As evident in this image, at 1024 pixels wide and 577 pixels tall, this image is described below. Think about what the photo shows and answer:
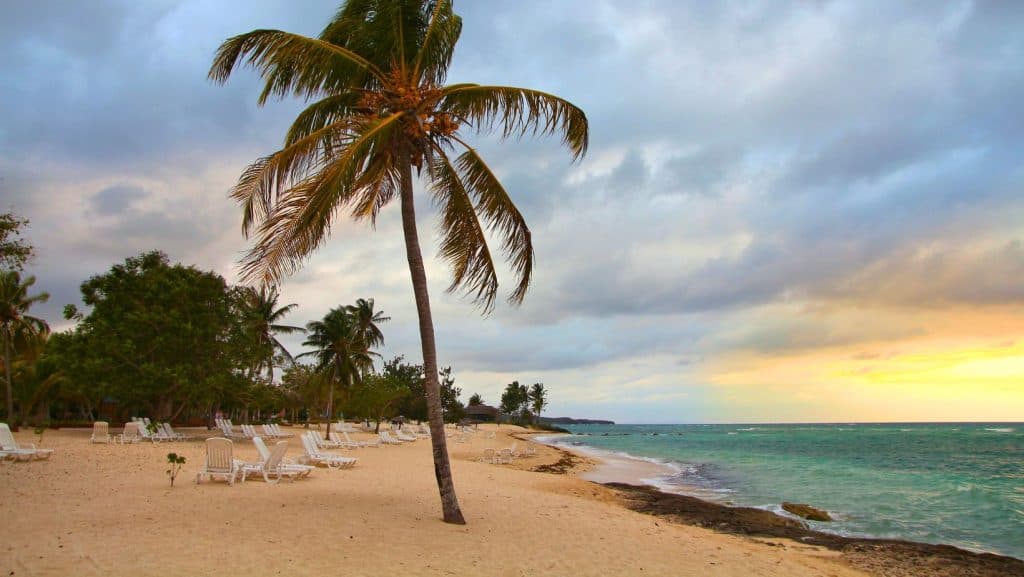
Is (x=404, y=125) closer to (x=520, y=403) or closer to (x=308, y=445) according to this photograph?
(x=308, y=445)

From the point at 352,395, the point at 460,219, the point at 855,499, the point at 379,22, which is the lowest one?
the point at 855,499

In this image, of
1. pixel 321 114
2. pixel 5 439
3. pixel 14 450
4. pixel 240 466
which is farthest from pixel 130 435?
pixel 321 114

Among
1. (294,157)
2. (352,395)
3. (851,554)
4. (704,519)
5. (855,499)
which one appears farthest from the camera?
(352,395)

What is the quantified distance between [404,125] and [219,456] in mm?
6736

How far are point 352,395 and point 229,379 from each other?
14509mm

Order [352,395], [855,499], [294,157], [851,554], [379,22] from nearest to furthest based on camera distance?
1. [294,157]
2. [379,22]
3. [851,554]
4. [855,499]
5. [352,395]

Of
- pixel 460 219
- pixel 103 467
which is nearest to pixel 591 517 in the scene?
pixel 460 219

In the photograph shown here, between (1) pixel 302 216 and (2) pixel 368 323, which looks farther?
(2) pixel 368 323

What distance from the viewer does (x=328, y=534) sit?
289 inches

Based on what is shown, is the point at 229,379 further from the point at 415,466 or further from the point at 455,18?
the point at 455,18

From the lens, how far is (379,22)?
8945mm

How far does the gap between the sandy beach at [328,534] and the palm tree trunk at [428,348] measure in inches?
15.8

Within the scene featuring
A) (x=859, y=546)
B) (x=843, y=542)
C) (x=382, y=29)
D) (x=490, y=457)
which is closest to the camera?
(x=382, y=29)

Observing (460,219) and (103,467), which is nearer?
(460,219)
